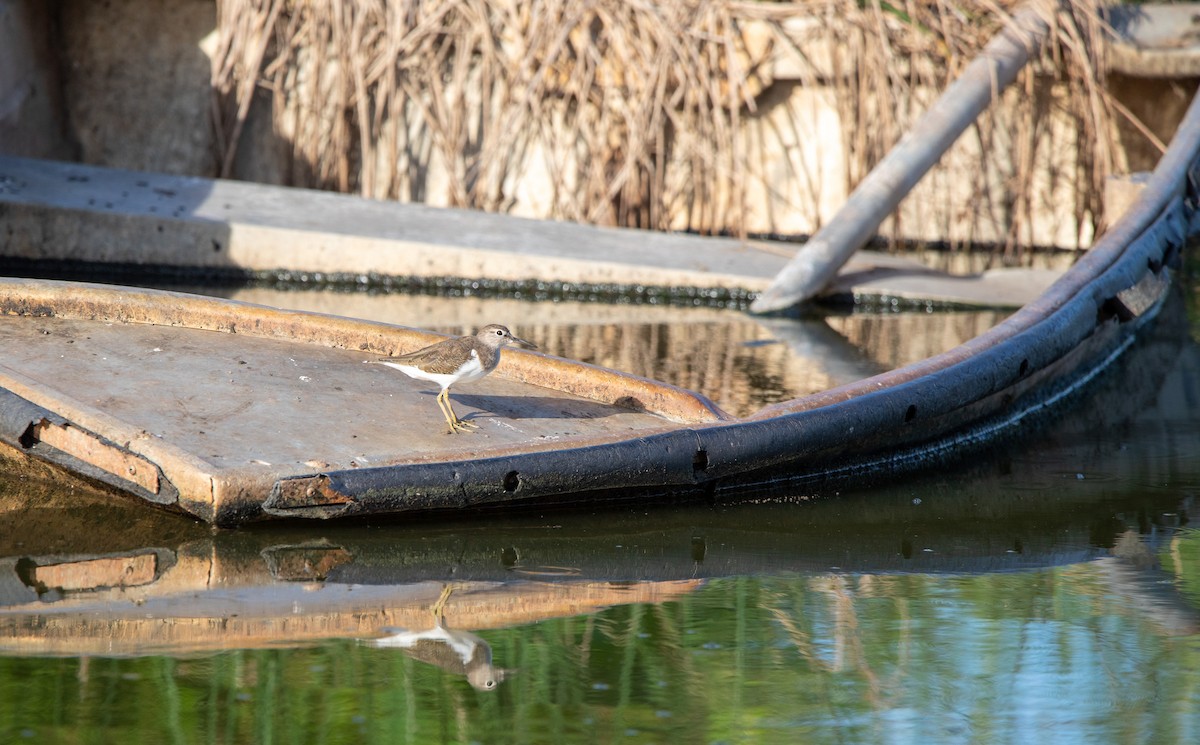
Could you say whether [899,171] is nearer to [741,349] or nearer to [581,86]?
[741,349]

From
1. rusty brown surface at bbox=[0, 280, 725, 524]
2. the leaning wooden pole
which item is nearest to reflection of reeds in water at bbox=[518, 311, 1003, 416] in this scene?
the leaning wooden pole

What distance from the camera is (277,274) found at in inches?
328

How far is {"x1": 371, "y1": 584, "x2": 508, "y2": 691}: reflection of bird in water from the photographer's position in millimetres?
2971

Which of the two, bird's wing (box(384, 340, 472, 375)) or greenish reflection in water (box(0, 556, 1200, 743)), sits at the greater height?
bird's wing (box(384, 340, 472, 375))

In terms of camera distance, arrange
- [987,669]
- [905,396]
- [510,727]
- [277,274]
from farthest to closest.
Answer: [277,274], [905,396], [987,669], [510,727]

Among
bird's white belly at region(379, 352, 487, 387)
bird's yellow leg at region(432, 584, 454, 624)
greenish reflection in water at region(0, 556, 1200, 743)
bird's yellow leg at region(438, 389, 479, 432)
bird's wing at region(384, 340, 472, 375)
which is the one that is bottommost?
greenish reflection in water at region(0, 556, 1200, 743)

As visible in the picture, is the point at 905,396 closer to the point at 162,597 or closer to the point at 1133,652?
the point at 1133,652

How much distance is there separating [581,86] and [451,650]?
668cm

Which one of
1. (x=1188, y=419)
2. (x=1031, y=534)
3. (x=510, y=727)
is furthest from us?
(x=1188, y=419)

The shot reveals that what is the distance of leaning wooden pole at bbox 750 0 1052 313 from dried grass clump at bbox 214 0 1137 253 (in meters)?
0.47

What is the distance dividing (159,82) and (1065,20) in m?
6.01

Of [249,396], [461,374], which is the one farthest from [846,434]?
[249,396]

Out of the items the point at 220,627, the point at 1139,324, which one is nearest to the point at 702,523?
the point at 220,627

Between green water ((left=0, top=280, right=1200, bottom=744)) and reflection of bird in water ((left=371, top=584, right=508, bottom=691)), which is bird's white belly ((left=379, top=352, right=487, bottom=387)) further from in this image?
reflection of bird in water ((left=371, top=584, right=508, bottom=691))
